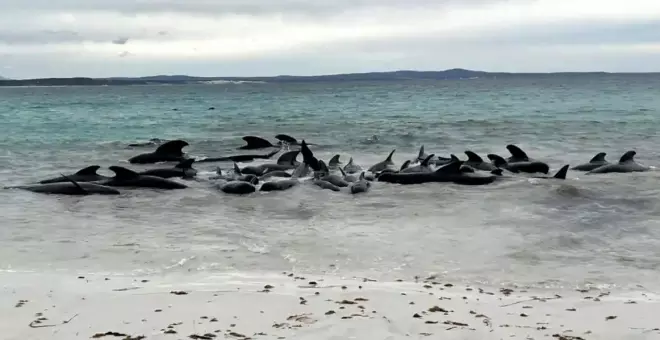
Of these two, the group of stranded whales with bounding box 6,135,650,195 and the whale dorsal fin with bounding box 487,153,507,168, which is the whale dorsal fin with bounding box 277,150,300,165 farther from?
the whale dorsal fin with bounding box 487,153,507,168

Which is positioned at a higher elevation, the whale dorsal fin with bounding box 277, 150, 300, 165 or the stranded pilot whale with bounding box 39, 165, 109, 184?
the whale dorsal fin with bounding box 277, 150, 300, 165

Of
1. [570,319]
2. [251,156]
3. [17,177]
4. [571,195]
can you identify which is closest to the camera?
[570,319]

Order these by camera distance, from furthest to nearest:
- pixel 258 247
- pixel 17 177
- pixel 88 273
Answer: pixel 17 177, pixel 258 247, pixel 88 273

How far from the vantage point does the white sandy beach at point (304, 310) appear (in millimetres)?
6500

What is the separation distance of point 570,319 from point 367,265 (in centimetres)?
303

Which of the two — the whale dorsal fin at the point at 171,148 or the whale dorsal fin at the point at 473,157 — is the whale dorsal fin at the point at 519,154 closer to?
the whale dorsal fin at the point at 473,157

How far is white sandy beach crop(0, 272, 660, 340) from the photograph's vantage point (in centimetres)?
650

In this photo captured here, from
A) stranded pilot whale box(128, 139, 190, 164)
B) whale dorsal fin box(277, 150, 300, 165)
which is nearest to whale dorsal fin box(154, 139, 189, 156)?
stranded pilot whale box(128, 139, 190, 164)

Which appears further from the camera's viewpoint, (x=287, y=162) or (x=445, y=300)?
(x=287, y=162)

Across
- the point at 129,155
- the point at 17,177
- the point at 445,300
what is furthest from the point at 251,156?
the point at 445,300

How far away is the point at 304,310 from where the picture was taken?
23.4ft

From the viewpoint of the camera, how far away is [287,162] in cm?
1925

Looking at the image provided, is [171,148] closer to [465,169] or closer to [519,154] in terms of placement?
[465,169]

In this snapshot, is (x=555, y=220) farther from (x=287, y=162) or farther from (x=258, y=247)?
(x=287, y=162)
